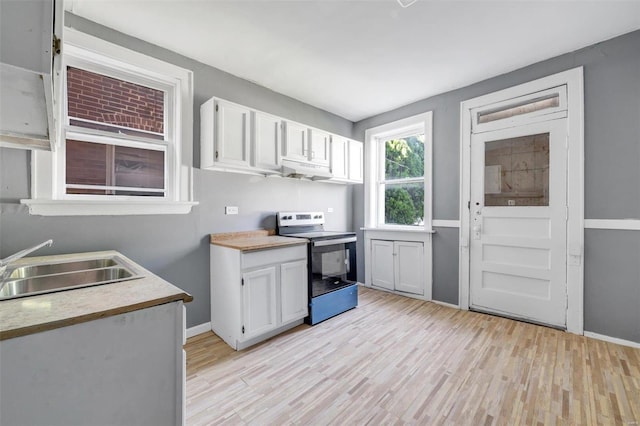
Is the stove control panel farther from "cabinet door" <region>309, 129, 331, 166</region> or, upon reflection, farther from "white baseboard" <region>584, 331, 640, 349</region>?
"white baseboard" <region>584, 331, 640, 349</region>

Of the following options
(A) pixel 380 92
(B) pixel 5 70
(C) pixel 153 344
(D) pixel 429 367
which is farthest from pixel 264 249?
(A) pixel 380 92

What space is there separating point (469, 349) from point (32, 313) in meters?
2.82

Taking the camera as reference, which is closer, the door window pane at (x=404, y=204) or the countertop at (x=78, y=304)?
the countertop at (x=78, y=304)

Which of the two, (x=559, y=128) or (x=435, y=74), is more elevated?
(x=435, y=74)

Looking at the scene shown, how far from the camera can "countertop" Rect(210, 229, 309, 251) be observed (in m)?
2.46

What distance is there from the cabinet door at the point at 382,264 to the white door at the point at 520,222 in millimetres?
1047

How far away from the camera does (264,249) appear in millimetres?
2529

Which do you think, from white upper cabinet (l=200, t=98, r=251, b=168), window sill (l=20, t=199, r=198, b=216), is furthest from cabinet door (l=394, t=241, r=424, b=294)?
window sill (l=20, t=199, r=198, b=216)

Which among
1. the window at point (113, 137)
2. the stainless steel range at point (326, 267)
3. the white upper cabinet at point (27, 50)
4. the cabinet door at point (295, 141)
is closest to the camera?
the white upper cabinet at point (27, 50)

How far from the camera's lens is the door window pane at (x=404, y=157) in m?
3.85

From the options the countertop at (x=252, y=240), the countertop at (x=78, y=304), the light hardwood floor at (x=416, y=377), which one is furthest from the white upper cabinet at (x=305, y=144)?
the countertop at (x=78, y=304)

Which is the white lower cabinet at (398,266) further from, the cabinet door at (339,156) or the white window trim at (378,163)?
the cabinet door at (339,156)

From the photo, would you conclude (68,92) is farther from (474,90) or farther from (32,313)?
(474,90)

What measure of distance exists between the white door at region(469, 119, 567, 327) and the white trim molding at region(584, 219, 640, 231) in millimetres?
188
